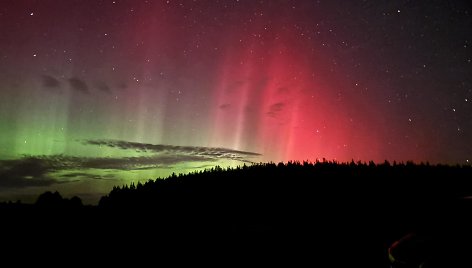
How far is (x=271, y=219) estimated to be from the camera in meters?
15.1

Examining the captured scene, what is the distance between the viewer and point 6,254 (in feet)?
39.7

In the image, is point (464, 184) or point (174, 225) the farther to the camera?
point (464, 184)

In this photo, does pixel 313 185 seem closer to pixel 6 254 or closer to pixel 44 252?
pixel 44 252

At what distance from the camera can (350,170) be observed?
1875 cm

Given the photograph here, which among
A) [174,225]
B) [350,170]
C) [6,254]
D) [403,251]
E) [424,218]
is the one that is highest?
[350,170]

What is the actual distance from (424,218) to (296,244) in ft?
20.6

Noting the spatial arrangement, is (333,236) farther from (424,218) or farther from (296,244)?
(424,218)

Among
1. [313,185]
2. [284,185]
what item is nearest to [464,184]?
[313,185]

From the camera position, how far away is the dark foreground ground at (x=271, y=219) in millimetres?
5895

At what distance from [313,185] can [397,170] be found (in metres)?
5.04

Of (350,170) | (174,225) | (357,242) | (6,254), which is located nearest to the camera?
(357,242)

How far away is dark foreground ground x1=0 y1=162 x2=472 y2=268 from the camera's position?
19.3 feet

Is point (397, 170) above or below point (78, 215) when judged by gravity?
above

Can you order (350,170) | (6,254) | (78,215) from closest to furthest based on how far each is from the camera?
1. (6,254)
2. (78,215)
3. (350,170)
